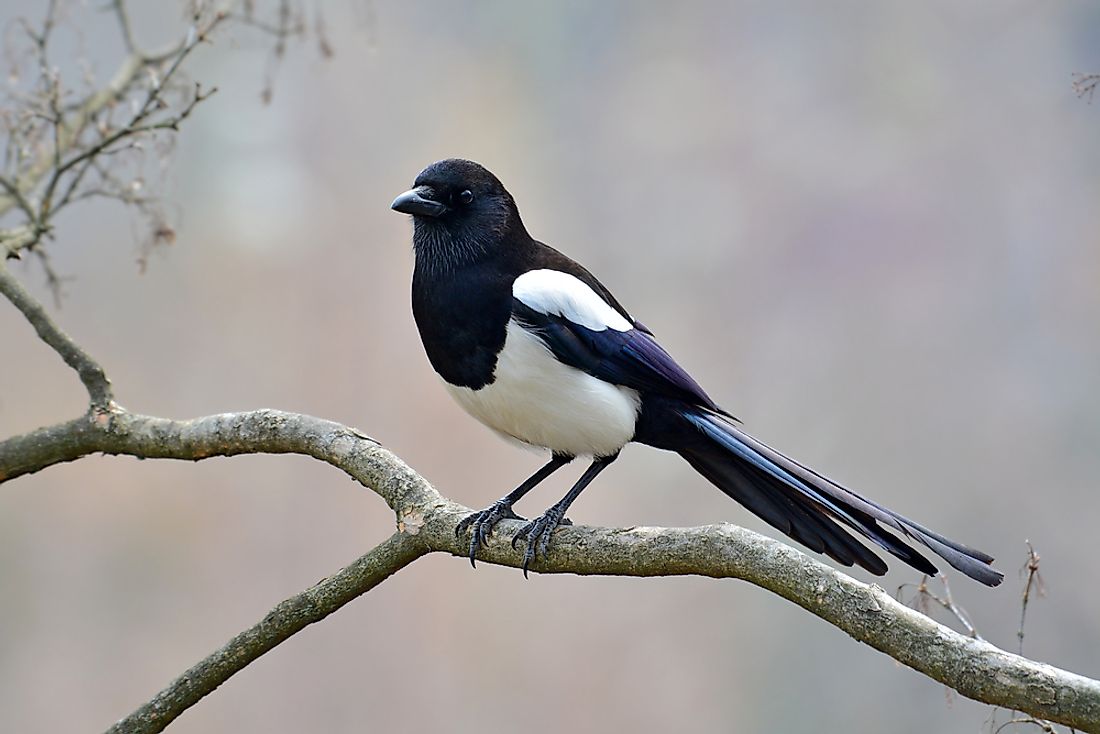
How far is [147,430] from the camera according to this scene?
1.39 metres

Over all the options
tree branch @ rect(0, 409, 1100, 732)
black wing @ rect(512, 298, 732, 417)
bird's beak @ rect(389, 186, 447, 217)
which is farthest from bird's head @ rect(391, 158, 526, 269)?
tree branch @ rect(0, 409, 1100, 732)

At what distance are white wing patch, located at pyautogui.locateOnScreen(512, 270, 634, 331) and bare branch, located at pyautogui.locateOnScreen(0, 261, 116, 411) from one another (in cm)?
51

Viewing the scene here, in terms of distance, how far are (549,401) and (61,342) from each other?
23.5 inches

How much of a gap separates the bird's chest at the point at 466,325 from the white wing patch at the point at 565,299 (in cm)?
2

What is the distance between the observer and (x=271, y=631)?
120cm

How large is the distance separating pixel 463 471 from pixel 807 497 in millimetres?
1394

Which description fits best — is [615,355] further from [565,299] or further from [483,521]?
[483,521]

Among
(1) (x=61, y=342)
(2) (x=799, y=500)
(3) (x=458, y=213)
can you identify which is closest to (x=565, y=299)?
(3) (x=458, y=213)

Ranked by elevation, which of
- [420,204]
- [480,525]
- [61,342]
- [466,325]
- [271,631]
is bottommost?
[271,631]

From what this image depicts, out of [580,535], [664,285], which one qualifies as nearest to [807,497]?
[580,535]

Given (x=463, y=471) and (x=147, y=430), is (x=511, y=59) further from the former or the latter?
(x=147, y=430)

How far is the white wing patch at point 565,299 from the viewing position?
1354mm

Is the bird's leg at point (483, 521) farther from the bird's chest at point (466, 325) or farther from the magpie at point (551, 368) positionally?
the bird's chest at point (466, 325)

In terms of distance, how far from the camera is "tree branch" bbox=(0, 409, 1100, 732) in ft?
2.67
